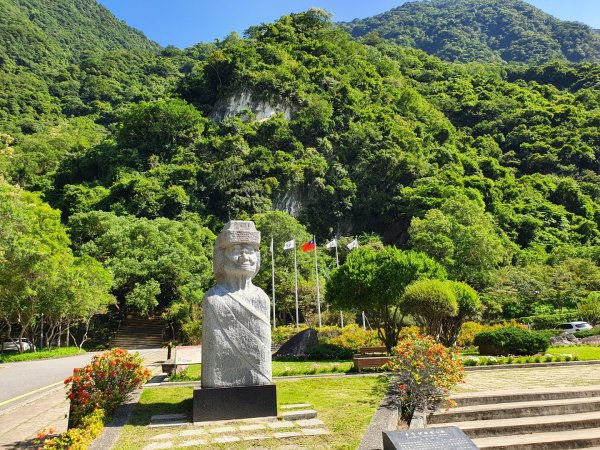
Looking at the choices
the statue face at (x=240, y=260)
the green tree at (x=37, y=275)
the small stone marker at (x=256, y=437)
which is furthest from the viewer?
the green tree at (x=37, y=275)

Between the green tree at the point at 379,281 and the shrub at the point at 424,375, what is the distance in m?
11.9

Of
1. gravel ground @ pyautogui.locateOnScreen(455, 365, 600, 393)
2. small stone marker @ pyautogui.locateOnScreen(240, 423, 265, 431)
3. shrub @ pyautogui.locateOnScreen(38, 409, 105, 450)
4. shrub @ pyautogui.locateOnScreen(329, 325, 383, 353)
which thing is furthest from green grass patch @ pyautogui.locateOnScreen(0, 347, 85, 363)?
gravel ground @ pyautogui.locateOnScreen(455, 365, 600, 393)

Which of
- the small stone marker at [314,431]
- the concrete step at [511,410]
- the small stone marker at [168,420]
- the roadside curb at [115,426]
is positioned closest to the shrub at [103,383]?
the roadside curb at [115,426]

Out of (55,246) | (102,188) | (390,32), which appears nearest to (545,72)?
(390,32)

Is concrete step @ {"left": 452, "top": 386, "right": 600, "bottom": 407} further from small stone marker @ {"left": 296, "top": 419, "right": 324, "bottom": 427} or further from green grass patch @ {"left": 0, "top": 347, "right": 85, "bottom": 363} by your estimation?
green grass patch @ {"left": 0, "top": 347, "right": 85, "bottom": 363}

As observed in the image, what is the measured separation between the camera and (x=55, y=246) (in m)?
27.9

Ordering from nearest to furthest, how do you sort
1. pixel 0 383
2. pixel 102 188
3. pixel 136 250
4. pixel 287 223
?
pixel 0 383, pixel 136 250, pixel 287 223, pixel 102 188

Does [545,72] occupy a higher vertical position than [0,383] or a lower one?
higher

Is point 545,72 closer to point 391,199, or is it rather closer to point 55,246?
point 391,199

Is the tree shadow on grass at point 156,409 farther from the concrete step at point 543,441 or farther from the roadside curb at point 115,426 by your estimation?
the concrete step at point 543,441

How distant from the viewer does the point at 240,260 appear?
7.69m

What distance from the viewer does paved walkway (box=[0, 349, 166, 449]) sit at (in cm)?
712

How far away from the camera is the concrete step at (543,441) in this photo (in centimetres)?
604

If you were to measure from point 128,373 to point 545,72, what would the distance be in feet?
370
